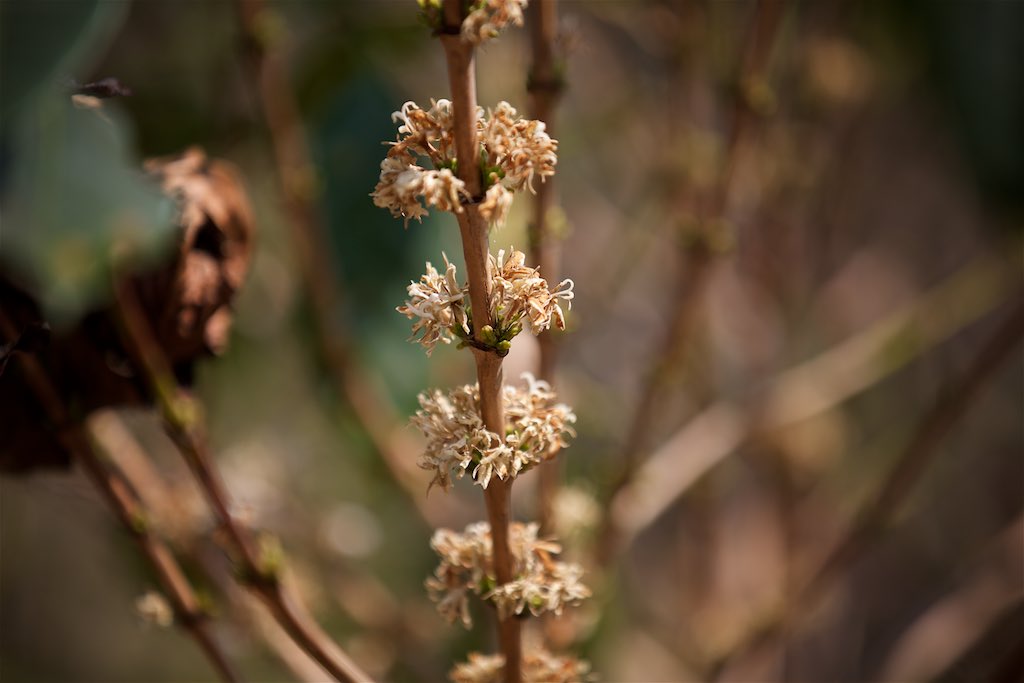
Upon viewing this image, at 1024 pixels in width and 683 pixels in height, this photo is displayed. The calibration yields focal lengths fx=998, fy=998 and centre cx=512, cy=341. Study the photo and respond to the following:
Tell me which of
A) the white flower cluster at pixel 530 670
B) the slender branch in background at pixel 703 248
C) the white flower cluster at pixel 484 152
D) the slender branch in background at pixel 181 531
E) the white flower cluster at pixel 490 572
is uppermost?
the slender branch in background at pixel 703 248

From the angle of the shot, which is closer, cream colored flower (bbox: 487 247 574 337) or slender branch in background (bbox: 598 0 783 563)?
cream colored flower (bbox: 487 247 574 337)

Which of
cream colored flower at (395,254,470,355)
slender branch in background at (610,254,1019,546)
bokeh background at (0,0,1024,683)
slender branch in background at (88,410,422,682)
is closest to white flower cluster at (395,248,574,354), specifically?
cream colored flower at (395,254,470,355)

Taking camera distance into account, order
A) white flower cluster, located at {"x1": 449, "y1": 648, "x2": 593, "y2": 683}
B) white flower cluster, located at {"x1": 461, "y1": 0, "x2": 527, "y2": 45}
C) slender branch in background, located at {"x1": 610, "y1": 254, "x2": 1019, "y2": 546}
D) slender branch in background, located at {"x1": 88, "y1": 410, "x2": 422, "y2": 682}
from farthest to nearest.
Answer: slender branch in background, located at {"x1": 610, "y1": 254, "x2": 1019, "y2": 546}
slender branch in background, located at {"x1": 88, "y1": 410, "x2": 422, "y2": 682}
white flower cluster, located at {"x1": 449, "y1": 648, "x2": 593, "y2": 683}
white flower cluster, located at {"x1": 461, "y1": 0, "x2": 527, "y2": 45}

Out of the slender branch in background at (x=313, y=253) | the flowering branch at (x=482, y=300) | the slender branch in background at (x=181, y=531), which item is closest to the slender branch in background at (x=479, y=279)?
the flowering branch at (x=482, y=300)

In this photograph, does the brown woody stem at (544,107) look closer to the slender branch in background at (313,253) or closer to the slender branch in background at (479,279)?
the slender branch in background at (479,279)

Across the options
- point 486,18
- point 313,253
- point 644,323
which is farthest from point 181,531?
point 644,323

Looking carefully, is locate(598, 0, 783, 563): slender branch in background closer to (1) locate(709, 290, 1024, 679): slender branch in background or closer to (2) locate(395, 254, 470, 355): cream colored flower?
(1) locate(709, 290, 1024, 679): slender branch in background
